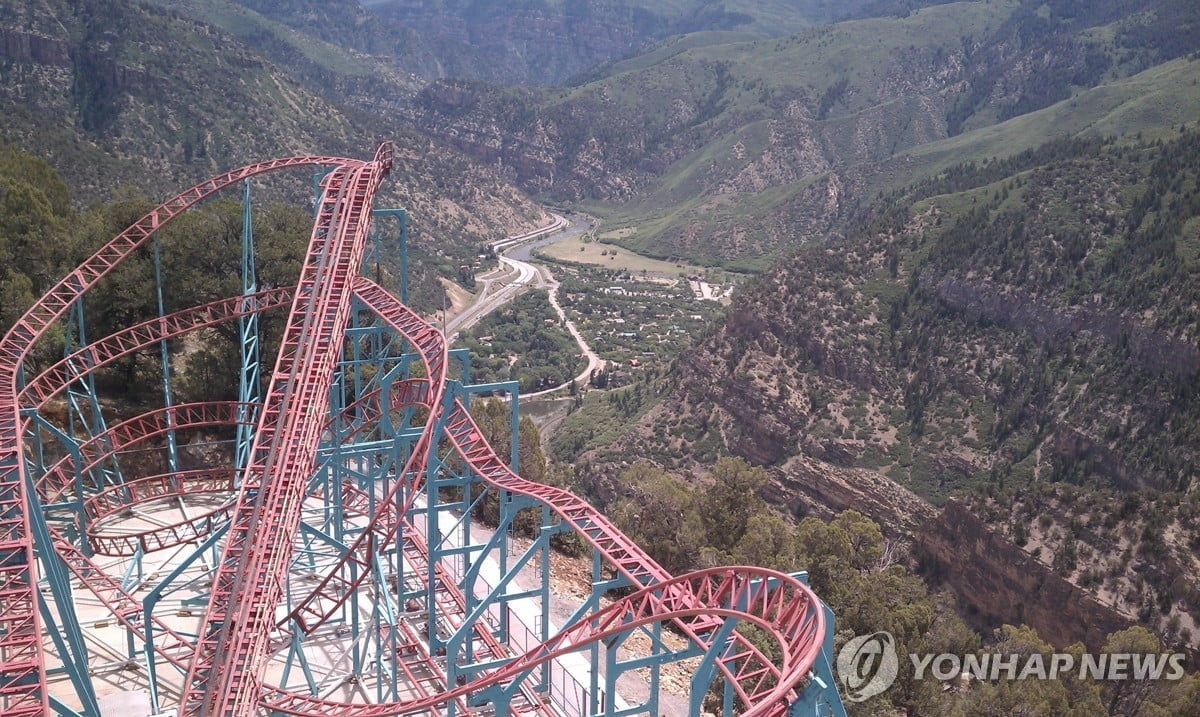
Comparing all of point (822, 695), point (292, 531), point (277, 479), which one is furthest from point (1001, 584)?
point (277, 479)

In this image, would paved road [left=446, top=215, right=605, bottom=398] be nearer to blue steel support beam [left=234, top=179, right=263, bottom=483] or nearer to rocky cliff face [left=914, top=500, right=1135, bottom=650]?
rocky cliff face [left=914, top=500, right=1135, bottom=650]

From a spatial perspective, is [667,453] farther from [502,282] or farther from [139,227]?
[502,282]

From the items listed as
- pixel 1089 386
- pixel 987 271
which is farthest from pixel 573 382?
pixel 1089 386

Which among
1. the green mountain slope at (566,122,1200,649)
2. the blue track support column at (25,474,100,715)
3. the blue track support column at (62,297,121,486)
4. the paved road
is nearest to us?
the blue track support column at (25,474,100,715)

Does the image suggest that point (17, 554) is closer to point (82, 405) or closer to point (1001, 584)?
point (82, 405)

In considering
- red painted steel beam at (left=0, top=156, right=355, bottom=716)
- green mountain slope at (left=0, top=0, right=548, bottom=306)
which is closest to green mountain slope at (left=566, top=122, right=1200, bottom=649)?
red painted steel beam at (left=0, top=156, right=355, bottom=716)

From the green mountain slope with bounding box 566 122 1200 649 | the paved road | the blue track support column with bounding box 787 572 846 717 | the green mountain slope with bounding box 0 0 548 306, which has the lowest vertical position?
the paved road
